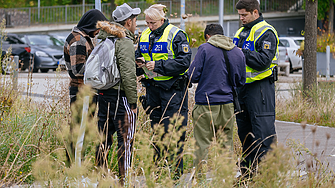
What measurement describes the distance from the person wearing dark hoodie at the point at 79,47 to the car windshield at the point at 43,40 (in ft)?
60.6

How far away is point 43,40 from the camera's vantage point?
73.3 ft

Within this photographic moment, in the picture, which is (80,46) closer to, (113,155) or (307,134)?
(113,155)

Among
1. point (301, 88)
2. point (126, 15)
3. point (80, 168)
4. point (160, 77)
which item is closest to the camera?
point (80, 168)

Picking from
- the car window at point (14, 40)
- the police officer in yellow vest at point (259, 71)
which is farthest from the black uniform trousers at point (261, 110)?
the car window at point (14, 40)

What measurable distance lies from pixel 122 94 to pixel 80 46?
2.03 ft

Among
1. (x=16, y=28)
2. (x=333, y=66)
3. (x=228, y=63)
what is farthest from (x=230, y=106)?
(x=16, y=28)

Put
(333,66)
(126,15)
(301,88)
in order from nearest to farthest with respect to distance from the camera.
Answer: (126,15)
(301,88)
(333,66)

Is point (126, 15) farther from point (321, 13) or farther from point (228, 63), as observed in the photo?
point (321, 13)

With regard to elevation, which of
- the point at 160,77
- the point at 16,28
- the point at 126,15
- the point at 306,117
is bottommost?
the point at 306,117

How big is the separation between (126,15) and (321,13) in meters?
29.3

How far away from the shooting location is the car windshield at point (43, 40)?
72.2ft

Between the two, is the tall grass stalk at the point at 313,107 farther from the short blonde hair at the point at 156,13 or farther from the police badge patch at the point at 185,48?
the short blonde hair at the point at 156,13

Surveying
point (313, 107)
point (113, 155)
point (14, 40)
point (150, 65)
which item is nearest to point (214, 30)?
point (150, 65)

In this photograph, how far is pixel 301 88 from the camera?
29.1 feet
